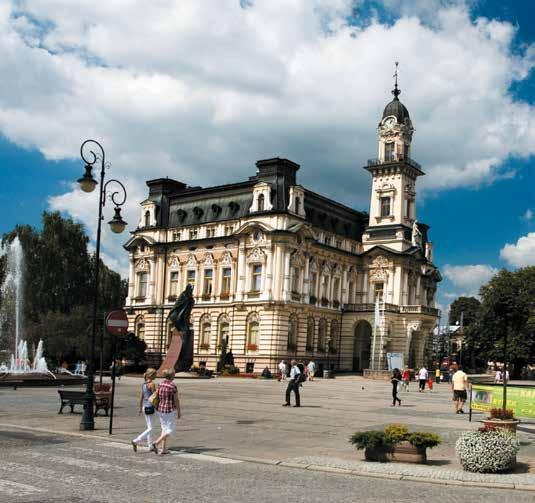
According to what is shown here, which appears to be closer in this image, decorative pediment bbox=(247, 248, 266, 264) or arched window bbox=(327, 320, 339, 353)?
decorative pediment bbox=(247, 248, 266, 264)

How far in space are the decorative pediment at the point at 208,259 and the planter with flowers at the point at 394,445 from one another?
57943 mm

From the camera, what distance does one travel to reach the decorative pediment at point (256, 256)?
222 feet

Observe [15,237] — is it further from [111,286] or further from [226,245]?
[226,245]

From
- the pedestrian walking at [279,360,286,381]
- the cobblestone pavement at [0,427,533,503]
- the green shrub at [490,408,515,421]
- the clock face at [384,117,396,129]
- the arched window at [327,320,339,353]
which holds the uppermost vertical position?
the clock face at [384,117,396,129]

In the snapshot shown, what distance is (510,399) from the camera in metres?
22.0

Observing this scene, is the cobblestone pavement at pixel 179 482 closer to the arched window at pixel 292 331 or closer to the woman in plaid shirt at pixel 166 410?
the woman in plaid shirt at pixel 166 410

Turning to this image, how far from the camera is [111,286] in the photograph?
86.1m

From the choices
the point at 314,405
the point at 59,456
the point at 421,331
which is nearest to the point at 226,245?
the point at 421,331

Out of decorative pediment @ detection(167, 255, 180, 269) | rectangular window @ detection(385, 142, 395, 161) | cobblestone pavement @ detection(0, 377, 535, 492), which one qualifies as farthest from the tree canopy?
cobblestone pavement @ detection(0, 377, 535, 492)

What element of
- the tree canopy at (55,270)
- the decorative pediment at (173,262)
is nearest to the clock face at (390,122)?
the decorative pediment at (173,262)

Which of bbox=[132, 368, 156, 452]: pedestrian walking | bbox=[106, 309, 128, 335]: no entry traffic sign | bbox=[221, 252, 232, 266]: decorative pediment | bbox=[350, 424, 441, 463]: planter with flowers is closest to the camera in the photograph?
bbox=[350, 424, 441, 463]: planter with flowers

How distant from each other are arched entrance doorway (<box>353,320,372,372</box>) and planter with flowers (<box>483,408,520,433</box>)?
57.3m

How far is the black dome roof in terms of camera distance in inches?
3063

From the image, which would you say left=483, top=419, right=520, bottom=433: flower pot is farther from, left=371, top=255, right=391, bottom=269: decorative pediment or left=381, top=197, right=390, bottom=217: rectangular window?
left=381, top=197, right=390, bottom=217: rectangular window
